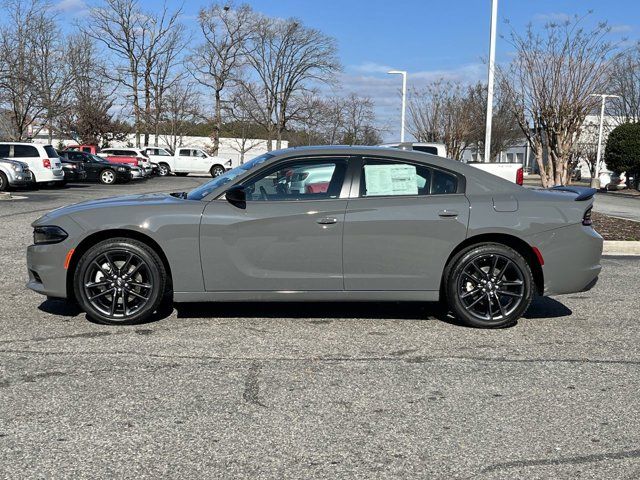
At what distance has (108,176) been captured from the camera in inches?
1212

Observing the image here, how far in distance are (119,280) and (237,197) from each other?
47.4 inches

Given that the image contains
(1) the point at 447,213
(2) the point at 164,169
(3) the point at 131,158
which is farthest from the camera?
(2) the point at 164,169

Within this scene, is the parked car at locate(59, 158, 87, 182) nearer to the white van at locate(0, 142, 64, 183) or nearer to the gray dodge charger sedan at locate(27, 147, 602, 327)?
the white van at locate(0, 142, 64, 183)

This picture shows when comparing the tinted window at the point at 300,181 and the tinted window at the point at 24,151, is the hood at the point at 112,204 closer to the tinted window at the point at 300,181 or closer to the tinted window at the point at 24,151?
the tinted window at the point at 300,181

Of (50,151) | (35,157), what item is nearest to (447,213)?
(35,157)

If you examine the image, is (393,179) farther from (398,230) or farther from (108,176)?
(108,176)

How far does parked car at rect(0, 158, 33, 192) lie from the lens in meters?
21.7

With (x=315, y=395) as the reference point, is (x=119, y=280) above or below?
above

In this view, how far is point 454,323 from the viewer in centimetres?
592

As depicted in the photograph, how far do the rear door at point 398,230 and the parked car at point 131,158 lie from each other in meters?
29.8

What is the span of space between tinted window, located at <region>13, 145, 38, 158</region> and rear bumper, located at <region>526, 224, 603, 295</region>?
21.9 meters

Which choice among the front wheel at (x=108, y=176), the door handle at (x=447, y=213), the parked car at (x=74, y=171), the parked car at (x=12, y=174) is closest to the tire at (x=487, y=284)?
the door handle at (x=447, y=213)

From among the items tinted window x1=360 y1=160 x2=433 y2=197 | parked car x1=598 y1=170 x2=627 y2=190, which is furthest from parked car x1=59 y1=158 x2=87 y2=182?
parked car x1=598 y1=170 x2=627 y2=190

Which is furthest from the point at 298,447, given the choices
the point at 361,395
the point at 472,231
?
the point at 472,231
